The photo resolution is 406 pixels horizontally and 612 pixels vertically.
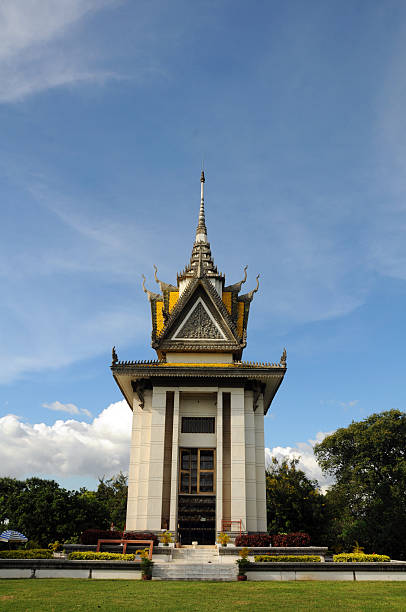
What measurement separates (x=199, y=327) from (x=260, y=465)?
8.34 m

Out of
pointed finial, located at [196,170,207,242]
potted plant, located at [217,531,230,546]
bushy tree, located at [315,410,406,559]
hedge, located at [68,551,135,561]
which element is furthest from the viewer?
bushy tree, located at [315,410,406,559]

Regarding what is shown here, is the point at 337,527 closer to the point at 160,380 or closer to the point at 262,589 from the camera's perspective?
the point at 160,380

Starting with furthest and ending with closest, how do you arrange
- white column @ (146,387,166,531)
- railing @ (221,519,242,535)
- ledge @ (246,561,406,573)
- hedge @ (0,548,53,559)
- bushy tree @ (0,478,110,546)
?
bushy tree @ (0,478,110,546) → white column @ (146,387,166,531) → railing @ (221,519,242,535) → hedge @ (0,548,53,559) → ledge @ (246,561,406,573)

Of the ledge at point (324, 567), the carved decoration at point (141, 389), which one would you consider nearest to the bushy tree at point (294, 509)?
the carved decoration at point (141, 389)

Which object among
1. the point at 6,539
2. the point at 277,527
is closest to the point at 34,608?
the point at 6,539

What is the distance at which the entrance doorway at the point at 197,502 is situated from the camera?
87.6 feet

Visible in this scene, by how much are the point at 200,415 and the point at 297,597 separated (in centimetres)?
1544

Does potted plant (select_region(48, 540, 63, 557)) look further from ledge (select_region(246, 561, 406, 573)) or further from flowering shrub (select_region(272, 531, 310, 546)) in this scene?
flowering shrub (select_region(272, 531, 310, 546))

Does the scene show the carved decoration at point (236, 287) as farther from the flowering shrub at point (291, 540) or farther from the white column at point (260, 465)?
the flowering shrub at point (291, 540)

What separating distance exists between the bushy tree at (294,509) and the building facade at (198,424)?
12.5 meters

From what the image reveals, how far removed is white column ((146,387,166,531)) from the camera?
25688mm

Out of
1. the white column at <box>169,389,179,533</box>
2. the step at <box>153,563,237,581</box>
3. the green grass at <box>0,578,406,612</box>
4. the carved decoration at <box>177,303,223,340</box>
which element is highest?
the carved decoration at <box>177,303,223,340</box>

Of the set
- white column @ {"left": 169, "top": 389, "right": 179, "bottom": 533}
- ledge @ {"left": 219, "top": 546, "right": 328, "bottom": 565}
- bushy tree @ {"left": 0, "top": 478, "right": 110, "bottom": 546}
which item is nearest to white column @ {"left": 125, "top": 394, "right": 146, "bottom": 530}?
white column @ {"left": 169, "top": 389, "right": 179, "bottom": 533}

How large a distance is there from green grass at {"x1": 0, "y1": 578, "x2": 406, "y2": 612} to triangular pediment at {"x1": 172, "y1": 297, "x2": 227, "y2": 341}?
15.8 m
